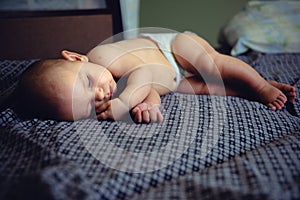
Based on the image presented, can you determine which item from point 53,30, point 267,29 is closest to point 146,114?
point 53,30

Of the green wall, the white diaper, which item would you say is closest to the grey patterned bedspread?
the white diaper

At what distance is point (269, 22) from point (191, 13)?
650 mm

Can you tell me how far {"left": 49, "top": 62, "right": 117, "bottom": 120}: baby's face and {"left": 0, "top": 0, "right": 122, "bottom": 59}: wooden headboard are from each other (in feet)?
1.85

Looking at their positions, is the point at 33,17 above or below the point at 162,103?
above

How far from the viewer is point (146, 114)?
78 cm

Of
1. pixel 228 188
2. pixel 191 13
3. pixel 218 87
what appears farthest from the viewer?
pixel 191 13

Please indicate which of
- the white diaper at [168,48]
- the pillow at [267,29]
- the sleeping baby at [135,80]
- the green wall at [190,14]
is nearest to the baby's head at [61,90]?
the sleeping baby at [135,80]

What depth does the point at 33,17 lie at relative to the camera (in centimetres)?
130

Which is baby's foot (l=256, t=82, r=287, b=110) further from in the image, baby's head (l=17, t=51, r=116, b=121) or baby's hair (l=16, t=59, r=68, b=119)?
baby's hair (l=16, t=59, r=68, b=119)

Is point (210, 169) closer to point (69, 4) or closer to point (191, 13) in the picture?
point (69, 4)

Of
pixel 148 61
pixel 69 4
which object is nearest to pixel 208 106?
pixel 148 61

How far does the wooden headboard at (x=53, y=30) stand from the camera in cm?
129

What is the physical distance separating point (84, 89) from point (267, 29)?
104cm

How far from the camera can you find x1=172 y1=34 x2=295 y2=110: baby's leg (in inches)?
37.5
